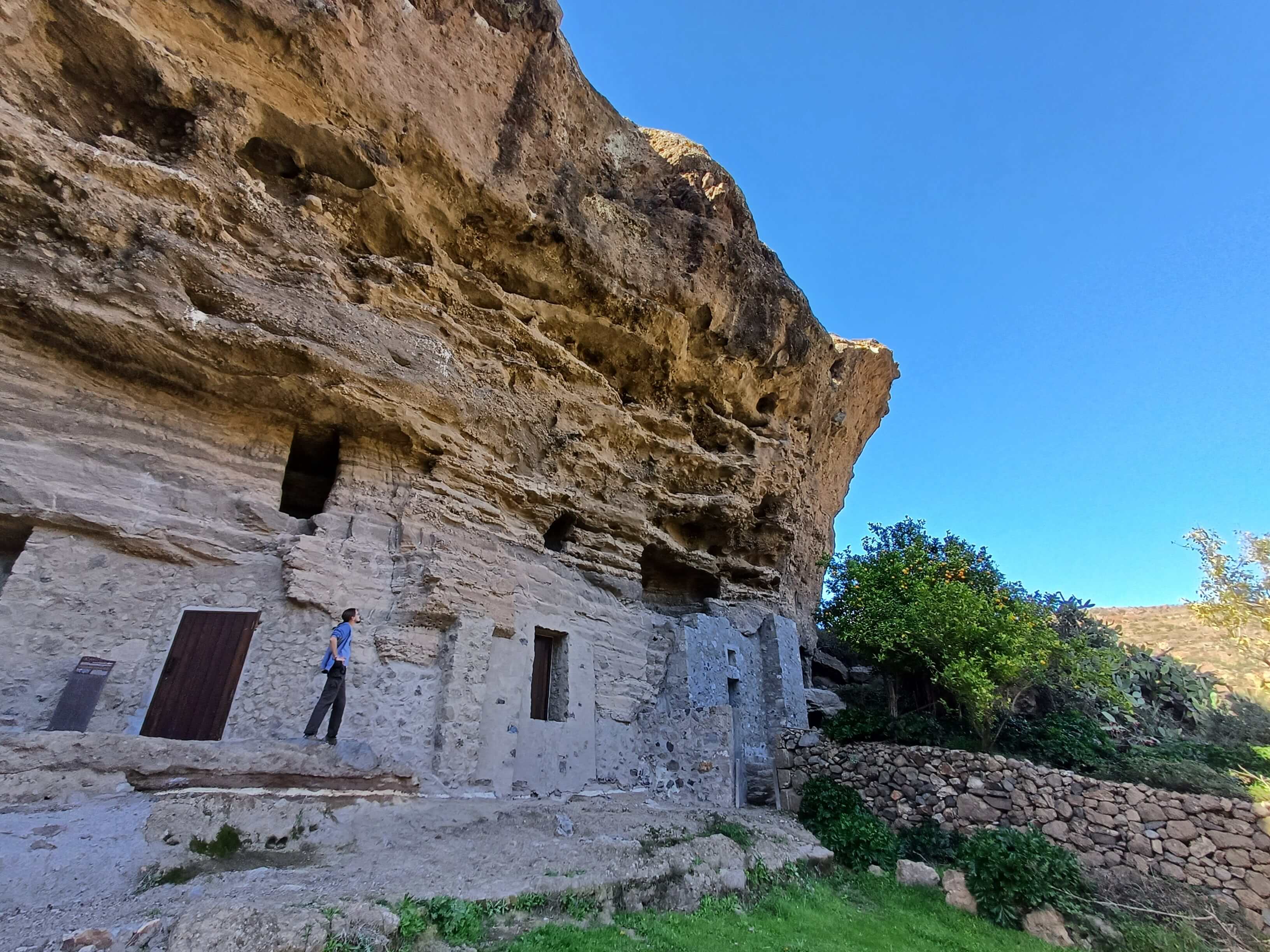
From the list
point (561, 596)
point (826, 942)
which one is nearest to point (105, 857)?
point (826, 942)

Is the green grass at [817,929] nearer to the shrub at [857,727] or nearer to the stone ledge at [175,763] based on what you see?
the stone ledge at [175,763]

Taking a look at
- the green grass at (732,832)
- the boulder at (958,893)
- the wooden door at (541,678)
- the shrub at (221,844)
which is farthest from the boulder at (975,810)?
the shrub at (221,844)

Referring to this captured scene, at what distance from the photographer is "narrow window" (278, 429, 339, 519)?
10.2m

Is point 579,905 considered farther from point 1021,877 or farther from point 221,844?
point 1021,877

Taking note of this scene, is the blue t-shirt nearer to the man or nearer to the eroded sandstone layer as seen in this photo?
the man

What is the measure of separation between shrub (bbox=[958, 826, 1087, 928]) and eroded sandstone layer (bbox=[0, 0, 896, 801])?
3910 millimetres

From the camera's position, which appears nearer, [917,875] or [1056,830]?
[917,875]

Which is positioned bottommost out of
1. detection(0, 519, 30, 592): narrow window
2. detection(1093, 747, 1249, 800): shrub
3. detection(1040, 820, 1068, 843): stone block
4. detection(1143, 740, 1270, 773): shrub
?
detection(1040, 820, 1068, 843): stone block

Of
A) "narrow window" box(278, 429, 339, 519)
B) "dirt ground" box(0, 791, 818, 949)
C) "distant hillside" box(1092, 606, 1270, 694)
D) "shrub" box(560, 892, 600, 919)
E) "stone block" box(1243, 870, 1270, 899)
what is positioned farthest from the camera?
"distant hillside" box(1092, 606, 1270, 694)

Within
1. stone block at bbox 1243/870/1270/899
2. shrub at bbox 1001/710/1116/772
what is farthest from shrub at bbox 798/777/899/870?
stone block at bbox 1243/870/1270/899

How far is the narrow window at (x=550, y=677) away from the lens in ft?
34.2

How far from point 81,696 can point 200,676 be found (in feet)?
3.58

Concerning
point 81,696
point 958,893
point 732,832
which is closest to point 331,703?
point 81,696

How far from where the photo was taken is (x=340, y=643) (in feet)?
23.5
